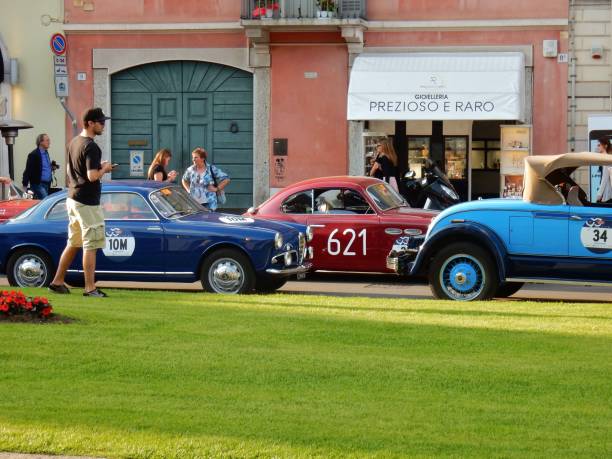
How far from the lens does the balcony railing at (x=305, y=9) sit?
2814cm

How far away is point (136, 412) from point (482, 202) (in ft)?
25.2

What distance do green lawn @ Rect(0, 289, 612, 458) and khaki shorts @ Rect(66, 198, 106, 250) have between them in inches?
47.8

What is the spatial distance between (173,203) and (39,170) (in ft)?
25.2

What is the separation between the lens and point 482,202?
587 inches

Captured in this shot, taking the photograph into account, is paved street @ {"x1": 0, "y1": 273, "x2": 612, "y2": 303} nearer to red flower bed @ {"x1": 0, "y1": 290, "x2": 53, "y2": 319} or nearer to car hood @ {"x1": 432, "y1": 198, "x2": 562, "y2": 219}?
car hood @ {"x1": 432, "y1": 198, "x2": 562, "y2": 219}

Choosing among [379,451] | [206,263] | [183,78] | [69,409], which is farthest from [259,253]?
[183,78]

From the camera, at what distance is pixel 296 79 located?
29141 millimetres

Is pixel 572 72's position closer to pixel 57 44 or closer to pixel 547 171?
pixel 57 44

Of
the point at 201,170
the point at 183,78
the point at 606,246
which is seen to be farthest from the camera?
the point at 183,78

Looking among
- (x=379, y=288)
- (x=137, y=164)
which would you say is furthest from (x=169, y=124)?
(x=379, y=288)

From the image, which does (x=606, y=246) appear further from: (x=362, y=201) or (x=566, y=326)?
(x=362, y=201)

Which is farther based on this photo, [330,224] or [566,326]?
[330,224]

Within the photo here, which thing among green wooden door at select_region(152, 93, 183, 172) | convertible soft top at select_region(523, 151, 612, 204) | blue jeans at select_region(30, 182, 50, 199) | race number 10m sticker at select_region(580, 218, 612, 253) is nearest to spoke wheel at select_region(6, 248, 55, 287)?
convertible soft top at select_region(523, 151, 612, 204)

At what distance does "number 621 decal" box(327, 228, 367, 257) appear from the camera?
17.4 m
